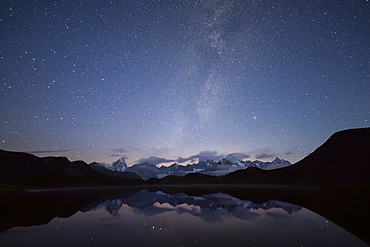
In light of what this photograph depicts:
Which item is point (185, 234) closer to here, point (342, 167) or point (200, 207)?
point (200, 207)

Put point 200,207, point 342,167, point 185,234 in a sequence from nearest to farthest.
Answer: point 185,234, point 200,207, point 342,167

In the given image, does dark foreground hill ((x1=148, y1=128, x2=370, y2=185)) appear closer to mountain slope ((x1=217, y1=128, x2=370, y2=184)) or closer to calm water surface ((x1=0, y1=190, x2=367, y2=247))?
mountain slope ((x1=217, y1=128, x2=370, y2=184))

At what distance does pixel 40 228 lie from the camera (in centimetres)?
1752

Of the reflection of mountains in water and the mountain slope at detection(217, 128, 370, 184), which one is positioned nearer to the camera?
the reflection of mountains in water

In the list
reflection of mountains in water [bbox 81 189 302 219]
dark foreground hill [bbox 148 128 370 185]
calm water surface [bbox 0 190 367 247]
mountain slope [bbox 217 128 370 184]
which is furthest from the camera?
mountain slope [bbox 217 128 370 184]

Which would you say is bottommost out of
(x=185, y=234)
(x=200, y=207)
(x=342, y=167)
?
(x=185, y=234)

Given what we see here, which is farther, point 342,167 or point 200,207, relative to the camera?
point 342,167

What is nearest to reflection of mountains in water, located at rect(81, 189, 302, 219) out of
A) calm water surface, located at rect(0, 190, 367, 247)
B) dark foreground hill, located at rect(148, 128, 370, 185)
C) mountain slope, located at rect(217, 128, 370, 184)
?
calm water surface, located at rect(0, 190, 367, 247)

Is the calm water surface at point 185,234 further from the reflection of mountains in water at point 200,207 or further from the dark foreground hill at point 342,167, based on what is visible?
the dark foreground hill at point 342,167

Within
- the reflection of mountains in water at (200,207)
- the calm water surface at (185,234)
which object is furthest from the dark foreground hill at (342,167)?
the calm water surface at (185,234)

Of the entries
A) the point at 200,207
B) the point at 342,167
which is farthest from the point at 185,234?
the point at 342,167

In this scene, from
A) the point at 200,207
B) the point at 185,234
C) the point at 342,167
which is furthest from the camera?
the point at 342,167

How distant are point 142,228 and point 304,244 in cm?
1177

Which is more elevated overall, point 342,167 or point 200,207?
point 342,167
